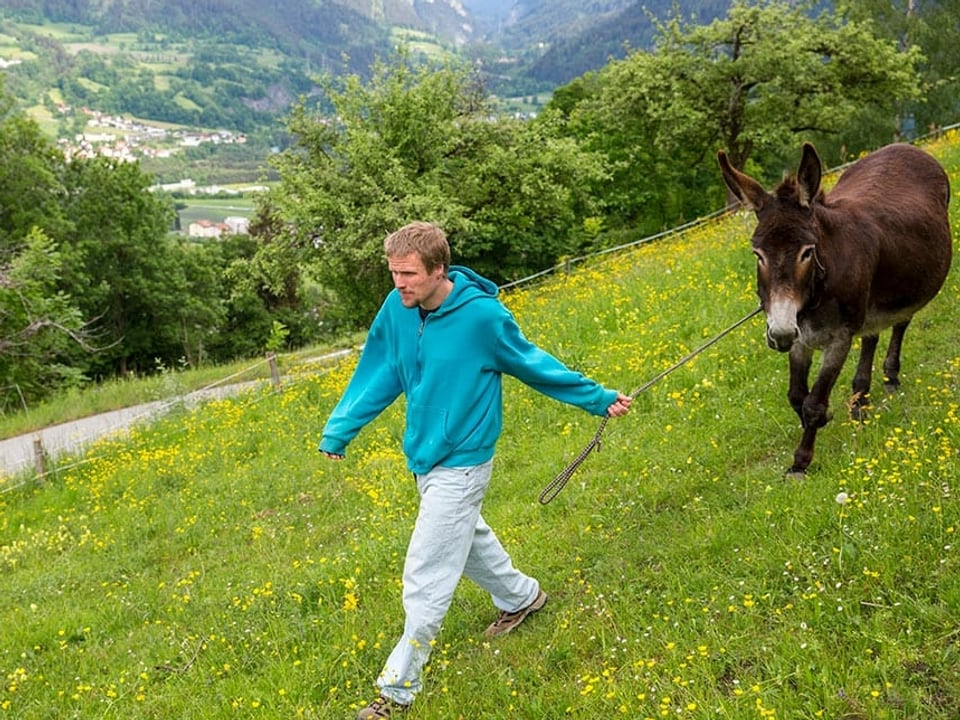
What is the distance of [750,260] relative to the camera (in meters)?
11.3

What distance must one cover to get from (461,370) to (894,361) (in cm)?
431

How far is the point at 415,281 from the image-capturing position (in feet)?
12.0

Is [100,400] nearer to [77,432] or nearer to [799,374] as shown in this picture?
[77,432]

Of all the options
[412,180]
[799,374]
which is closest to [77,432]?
[412,180]

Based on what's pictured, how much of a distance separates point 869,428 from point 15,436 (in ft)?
69.2

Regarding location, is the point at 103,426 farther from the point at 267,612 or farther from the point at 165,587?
the point at 267,612

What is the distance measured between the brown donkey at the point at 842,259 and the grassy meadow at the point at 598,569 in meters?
0.47

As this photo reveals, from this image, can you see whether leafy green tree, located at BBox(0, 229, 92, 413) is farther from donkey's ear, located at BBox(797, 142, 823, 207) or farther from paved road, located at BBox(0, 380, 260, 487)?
donkey's ear, located at BBox(797, 142, 823, 207)

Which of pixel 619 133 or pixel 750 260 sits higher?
pixel 750 260

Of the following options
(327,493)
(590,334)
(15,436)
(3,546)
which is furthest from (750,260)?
(15,436)

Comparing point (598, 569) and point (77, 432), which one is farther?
point (77, 432)

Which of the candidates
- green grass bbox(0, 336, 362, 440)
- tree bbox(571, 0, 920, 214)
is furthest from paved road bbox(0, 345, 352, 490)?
tree bbox(571, 0, 920, 214)

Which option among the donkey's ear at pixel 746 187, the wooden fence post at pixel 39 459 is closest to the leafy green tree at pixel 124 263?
the wooden fence post at pixel 39 459

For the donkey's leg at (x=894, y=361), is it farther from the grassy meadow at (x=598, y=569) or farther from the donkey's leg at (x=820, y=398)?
the donkey's leg at (x=820, y=398)
